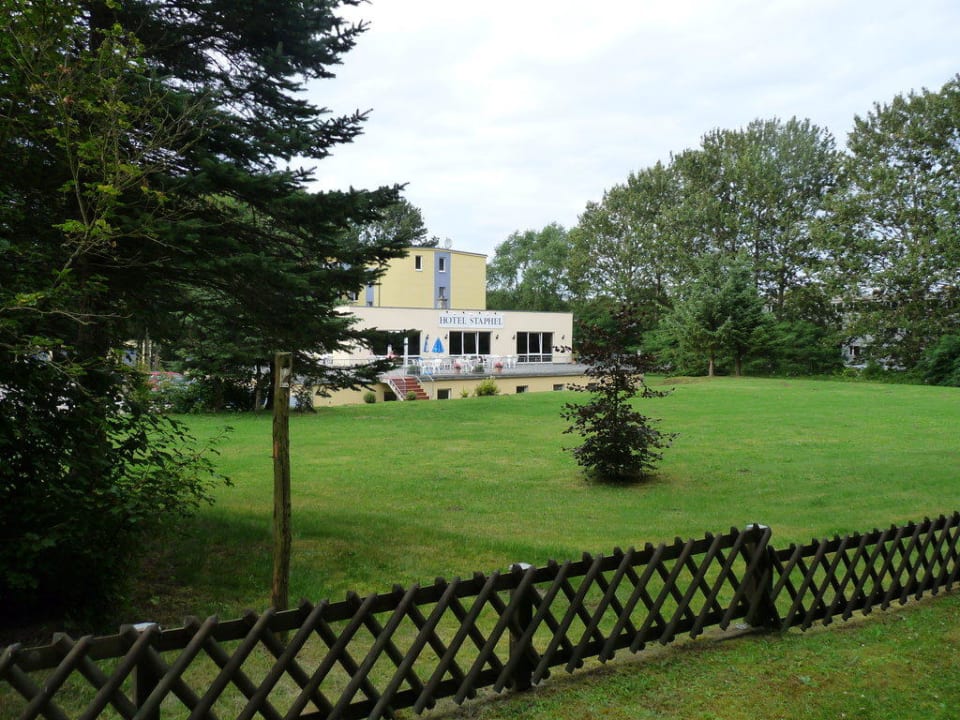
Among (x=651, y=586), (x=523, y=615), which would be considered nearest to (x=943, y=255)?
(x=651, y=586)

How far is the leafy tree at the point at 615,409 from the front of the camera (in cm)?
1494

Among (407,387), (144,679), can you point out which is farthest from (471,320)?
(144,679)

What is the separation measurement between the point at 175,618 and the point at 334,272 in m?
3.68

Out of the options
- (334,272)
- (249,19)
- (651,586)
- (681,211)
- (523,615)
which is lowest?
(651,586)

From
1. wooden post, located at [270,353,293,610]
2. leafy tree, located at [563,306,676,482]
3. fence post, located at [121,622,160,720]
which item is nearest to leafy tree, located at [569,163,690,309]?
leafy tree, located at [563,306,676,482]

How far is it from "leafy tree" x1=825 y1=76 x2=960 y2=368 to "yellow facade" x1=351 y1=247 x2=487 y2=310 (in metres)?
24.8

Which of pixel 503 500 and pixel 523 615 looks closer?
pixel 523 615

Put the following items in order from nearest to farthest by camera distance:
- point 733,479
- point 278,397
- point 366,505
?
point 278,397
point 366,505
point 733,479

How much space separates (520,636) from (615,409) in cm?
1035

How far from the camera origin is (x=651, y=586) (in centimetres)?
873

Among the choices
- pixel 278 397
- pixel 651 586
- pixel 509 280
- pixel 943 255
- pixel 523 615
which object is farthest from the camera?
pixel 509 280

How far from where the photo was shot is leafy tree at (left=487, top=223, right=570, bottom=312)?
76562mm

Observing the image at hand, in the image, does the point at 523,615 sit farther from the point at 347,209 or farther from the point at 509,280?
the point at 509,280

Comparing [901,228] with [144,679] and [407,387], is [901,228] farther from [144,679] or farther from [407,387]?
[144,679]
